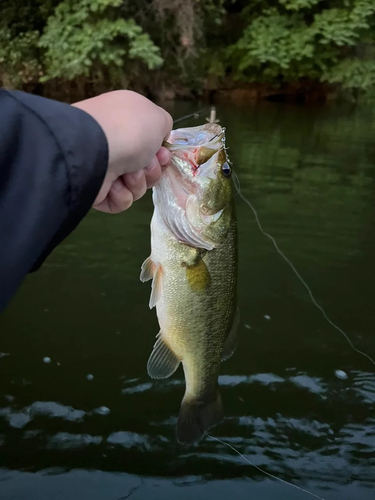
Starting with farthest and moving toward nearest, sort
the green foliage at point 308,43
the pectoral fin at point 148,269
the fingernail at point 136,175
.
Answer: the green foliage at point 308,43 → the pectoral fin at point 148,269 → the fingernail at point 136,175

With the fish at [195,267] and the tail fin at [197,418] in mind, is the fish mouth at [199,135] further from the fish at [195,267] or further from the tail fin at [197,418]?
the tail fin at [197,418]

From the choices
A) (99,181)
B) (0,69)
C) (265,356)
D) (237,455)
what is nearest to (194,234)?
(99,181)

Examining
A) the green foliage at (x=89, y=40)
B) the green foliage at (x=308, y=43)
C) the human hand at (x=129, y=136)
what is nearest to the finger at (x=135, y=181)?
the human hand at (x=129, y=136)

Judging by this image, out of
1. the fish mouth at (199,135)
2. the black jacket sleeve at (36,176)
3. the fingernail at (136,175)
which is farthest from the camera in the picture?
the fish mouth at (199,135)

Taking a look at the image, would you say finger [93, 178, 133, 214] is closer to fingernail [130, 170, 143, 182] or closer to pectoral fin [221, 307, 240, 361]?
fingernail [130, 170, 143, 182]

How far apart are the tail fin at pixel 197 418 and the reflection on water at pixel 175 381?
642mm

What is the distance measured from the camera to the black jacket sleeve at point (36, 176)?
0.92 meters

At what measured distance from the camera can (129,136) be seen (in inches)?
48.3

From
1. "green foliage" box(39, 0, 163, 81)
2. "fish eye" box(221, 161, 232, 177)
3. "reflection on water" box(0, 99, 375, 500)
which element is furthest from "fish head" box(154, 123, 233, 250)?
"green foliage" box(39, 0, 163, 81)

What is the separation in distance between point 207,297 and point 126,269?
2.90 m

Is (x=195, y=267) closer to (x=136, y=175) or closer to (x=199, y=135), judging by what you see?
(x=199, y=135)

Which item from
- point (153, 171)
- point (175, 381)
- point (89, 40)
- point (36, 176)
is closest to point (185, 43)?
point (89, 40)

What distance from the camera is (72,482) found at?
8.64 ft

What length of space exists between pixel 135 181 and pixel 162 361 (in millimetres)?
879
